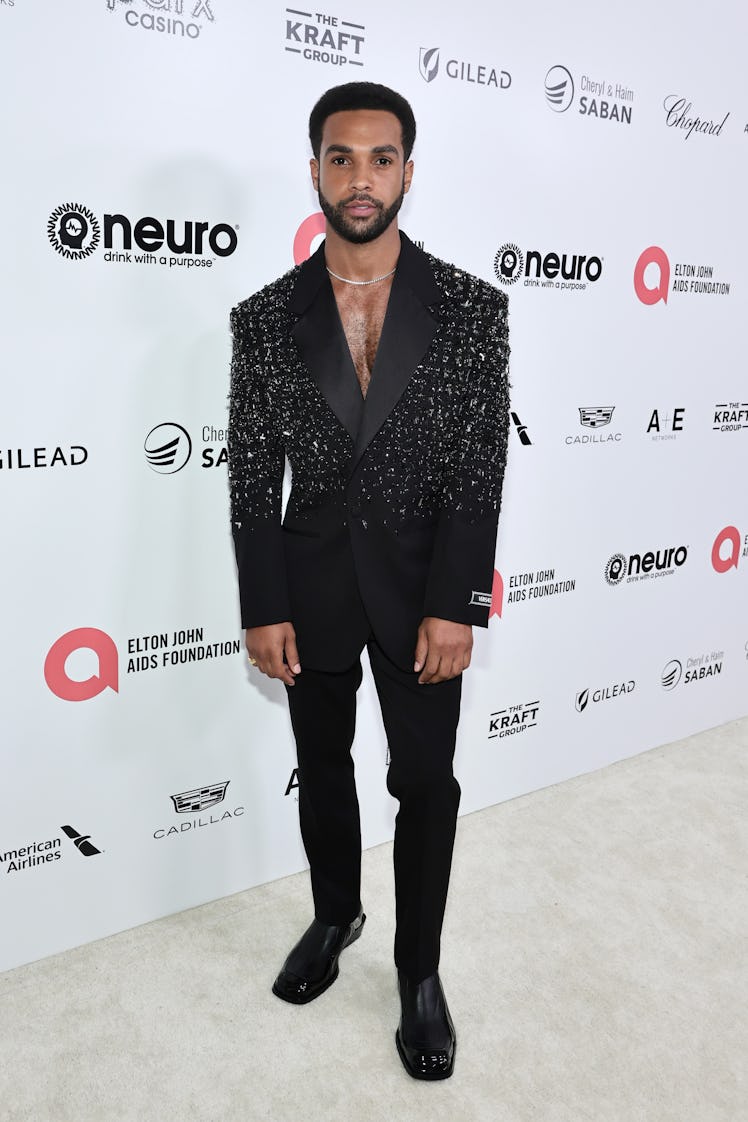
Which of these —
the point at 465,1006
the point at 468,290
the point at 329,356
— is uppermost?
the point at 468,290

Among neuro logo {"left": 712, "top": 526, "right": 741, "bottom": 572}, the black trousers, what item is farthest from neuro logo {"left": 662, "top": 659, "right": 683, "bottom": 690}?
the black trousers

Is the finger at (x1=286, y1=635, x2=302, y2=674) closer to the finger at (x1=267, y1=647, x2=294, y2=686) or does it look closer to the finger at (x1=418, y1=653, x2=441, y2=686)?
the finger at (x1=267, y1=647, x2=294, y2=686)

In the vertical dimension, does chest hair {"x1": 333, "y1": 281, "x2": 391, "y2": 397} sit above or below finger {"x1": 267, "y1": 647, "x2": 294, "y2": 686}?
above

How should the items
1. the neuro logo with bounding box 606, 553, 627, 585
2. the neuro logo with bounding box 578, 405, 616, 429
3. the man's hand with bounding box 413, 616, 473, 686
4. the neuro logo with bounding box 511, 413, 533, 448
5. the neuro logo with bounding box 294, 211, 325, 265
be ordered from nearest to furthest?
the man's hand with bounding box 413, 616, 473, 686 < the neuro logo with bounding box 294, 211, 325, 265 < the neuro logo with bounding box 511, 413, 533, 448 < the neuro logo with bounding box 578, 405, 616, 429 < the neuro logo with bounding box 606, 553, 627, 585

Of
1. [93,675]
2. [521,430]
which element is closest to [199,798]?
[93,675]

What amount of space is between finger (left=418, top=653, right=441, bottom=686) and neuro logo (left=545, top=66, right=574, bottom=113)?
5.16 ft

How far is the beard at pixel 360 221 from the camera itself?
165 centimetres

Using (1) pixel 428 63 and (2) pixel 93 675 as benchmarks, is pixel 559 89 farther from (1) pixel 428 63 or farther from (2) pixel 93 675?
(2) pixel 93 675

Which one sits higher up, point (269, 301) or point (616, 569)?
point (269, 301)

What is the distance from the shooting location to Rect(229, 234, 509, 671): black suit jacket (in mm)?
1678

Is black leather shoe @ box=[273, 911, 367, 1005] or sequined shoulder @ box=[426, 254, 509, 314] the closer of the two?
sequined shoulder @ box=[426, 254, 509, 314]

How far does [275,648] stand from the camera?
71.9 inches

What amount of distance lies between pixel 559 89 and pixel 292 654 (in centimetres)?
167

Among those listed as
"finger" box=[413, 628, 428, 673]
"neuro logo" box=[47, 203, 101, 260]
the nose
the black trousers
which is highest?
the nose
